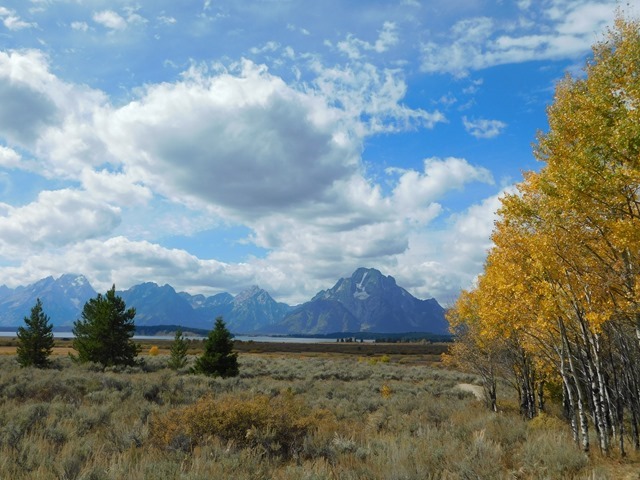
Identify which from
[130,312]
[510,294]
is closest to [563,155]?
[510,294]

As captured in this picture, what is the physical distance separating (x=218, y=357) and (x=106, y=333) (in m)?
9.53

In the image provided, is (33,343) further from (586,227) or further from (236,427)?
(586,227)

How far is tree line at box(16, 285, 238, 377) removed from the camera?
30.9m

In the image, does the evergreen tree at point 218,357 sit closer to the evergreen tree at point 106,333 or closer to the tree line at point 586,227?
the evergreen tree at point 106,333

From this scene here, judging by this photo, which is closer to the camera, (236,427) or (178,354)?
(236,427)

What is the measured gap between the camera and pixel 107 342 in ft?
105

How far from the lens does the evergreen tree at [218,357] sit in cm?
3025

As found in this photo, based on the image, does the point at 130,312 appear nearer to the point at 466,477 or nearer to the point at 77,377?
the point at 77,377

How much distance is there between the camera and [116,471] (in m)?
6.80

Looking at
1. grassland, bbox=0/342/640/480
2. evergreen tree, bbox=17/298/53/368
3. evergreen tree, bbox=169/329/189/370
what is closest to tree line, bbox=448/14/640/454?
grassland, bbox=0/342/640/480

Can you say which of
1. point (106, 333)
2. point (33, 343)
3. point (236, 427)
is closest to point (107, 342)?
point (106, 333)

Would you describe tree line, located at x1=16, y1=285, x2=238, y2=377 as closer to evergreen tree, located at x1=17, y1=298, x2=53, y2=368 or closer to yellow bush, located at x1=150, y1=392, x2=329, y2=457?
evergreen tree, located at x1=17, y1=298, x2=53, y2=368

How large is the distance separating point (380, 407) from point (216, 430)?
37.4 feet

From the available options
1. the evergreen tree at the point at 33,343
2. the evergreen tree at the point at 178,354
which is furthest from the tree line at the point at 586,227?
the evergreen tree at the point at 33,343
